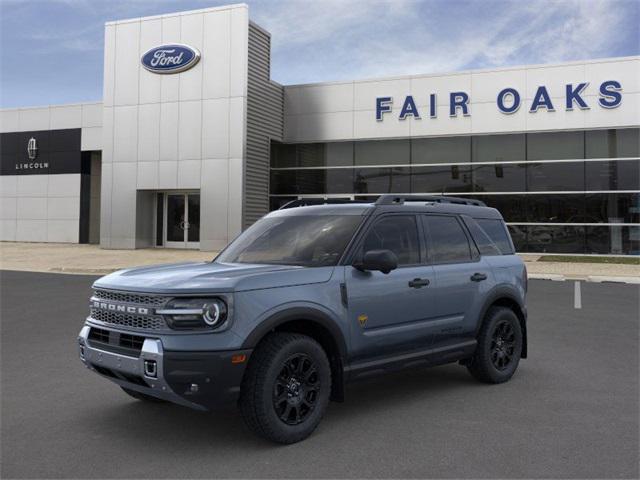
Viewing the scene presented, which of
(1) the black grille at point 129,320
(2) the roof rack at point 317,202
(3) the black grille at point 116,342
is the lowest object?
(3) the black grille at point 116,342

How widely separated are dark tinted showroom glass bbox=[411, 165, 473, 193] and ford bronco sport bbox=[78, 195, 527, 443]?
19.8m

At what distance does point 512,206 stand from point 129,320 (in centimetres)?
2256

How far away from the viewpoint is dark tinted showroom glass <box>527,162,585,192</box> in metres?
24.0

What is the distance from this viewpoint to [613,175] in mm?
23469

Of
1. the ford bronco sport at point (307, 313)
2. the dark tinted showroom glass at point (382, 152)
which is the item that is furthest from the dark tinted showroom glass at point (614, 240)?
the ford bronco sport at point (307, 313)

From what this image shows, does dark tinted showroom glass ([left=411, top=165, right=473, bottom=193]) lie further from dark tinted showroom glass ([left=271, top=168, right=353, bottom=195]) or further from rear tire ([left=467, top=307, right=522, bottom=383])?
rear tire ([left=467, top=307, right=522, bottom=383])

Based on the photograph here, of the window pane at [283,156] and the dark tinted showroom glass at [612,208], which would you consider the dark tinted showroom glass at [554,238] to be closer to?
the dark tinted showroom glass at [612,208]

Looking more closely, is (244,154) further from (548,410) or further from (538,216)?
(548,410)

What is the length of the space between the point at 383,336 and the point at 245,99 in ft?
71.0

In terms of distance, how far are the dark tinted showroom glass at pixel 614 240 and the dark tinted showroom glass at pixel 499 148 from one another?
4.06 meters

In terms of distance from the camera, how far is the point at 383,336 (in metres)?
4.87

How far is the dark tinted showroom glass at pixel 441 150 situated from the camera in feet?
83.7

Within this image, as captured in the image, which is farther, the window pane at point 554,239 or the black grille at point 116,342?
the window pane at point 554,239

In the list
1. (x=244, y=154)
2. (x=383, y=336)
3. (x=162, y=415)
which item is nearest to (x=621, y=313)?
(x=383, y=336)
